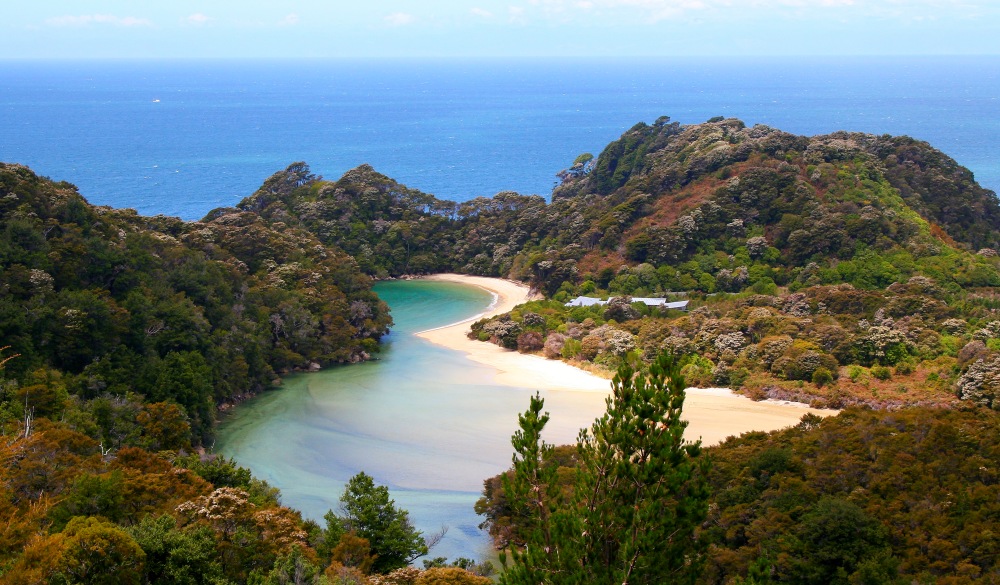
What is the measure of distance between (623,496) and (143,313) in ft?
72.8

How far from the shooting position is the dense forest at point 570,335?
15016 millimetres

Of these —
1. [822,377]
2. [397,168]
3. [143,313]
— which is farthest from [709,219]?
[397,168]

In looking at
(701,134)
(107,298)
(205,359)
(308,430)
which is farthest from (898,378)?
(701,134)

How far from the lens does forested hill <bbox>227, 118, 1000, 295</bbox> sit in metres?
42.3

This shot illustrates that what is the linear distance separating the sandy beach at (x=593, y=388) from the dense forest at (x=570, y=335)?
2.92 ft

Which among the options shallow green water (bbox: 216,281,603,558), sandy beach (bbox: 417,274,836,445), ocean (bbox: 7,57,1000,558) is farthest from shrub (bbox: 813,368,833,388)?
ocean (bbox: 7,57,1000,558)

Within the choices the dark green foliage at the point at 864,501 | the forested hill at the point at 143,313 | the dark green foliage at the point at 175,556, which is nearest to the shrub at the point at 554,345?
the forested hill at the point at 143,313

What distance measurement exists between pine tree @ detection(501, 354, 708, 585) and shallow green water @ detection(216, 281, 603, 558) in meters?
9.60

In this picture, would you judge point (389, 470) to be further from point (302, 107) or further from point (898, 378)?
point (302, 107)

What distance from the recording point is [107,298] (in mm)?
28875

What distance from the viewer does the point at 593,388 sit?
32.2 meters

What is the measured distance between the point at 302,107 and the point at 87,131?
200 ft

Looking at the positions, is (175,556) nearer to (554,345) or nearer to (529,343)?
(554,345)

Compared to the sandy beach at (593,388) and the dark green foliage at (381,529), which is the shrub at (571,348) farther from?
the dark green foliage at (381,529)
